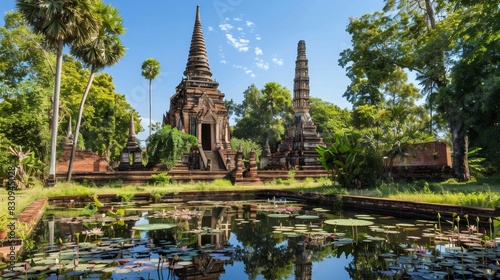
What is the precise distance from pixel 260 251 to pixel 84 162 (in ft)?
61.4

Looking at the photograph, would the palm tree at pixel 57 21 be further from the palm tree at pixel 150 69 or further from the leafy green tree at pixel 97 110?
the palm tree at pixel 150 69

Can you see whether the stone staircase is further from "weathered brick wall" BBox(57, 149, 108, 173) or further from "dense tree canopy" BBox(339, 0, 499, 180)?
"dense tree canopy" BBox(339, 0, 499, 180)

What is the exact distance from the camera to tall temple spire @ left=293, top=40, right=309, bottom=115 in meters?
29.7

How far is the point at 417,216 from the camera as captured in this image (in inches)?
327

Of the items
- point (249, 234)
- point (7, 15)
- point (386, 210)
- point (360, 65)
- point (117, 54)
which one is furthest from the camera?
point (7, 15)

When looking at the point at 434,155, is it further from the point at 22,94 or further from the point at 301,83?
the point at 22,94

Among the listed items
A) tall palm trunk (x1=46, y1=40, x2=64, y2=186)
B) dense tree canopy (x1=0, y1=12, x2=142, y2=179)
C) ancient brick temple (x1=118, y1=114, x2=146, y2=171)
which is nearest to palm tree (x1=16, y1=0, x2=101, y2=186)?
tall palm trunk (x1=46, y1=40, x2=64, y2=186)

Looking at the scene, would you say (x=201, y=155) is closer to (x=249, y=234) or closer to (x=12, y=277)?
(x=249, y=234)

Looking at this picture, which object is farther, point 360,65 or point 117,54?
point 360,65

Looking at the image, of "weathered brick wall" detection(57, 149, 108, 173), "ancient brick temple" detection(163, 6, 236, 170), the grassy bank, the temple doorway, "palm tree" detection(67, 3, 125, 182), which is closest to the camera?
the grassy bank

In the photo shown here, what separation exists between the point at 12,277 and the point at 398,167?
1946 centimetres

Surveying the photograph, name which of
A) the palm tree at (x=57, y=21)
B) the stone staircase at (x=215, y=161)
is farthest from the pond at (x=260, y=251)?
the stone staircase at (x=215, y=161)

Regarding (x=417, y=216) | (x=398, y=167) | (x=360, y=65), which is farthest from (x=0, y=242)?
(x=360, y=65)

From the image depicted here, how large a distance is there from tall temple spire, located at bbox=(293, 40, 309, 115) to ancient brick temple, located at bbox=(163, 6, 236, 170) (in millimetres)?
6034
